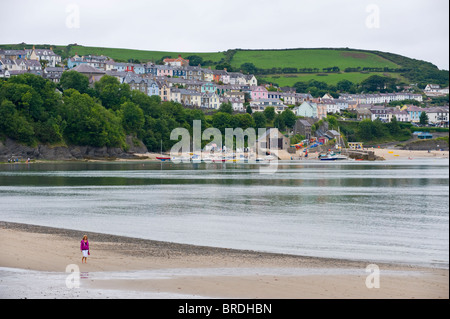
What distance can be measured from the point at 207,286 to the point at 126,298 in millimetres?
2282

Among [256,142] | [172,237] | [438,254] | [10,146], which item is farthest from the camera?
[256,142]

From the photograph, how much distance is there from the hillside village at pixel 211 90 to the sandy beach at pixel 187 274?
10741 cm

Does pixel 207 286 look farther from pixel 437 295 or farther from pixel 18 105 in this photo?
pixel 18 105

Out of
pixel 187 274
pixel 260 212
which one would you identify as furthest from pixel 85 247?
pixel 260 212

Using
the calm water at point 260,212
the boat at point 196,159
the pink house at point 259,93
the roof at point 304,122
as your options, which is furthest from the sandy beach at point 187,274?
the pink house at point 259,93

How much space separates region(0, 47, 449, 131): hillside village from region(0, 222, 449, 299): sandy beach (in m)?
107

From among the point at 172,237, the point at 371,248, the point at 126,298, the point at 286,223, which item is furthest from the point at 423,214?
the point at 126,298

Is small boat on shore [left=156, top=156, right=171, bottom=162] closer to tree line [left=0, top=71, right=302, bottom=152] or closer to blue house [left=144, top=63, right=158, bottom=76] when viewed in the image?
tree line [left=0, top=71, right=302, bottom=152]

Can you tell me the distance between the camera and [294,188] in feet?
167

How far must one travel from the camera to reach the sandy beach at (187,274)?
14.9m

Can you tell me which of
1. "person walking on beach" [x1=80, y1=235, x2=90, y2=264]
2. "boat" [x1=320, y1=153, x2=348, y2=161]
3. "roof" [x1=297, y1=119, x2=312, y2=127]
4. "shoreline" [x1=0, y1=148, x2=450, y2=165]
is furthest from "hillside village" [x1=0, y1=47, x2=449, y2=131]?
"person walking on beach" [x1=80, y1=235, x2=90, y2=264]

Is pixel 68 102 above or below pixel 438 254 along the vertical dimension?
above

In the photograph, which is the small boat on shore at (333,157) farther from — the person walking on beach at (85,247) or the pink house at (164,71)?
the person walking on beach at (85,247)
